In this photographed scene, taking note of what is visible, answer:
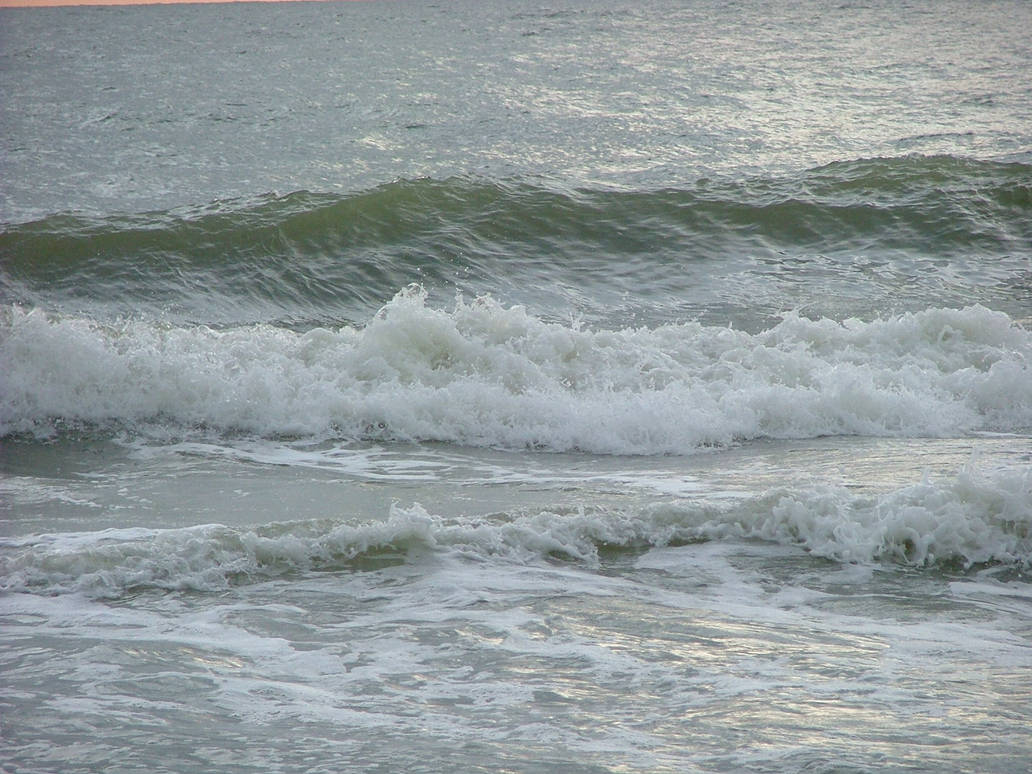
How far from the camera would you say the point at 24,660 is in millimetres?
3529

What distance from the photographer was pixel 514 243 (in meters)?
12.6

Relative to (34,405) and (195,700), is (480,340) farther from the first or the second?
(195,700)

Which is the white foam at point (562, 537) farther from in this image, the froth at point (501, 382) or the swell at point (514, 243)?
the swell at point (514, 243)

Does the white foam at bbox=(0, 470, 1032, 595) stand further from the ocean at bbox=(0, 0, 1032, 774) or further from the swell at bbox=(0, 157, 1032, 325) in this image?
the swell at bbox=(0, 157, 1032, 325)

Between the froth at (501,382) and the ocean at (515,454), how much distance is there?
0.03m

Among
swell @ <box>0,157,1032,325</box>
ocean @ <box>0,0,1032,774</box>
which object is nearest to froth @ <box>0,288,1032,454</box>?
ocean @ <box>0,0,1032,774</box>

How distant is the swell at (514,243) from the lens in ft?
35.3

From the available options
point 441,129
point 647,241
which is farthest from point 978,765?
point 441,129

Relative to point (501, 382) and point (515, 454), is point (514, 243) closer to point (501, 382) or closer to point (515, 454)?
point (501, 382)

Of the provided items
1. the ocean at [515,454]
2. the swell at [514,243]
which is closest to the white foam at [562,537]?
the ocean at [515,454]

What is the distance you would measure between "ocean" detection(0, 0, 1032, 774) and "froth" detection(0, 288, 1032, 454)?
0.10 ft

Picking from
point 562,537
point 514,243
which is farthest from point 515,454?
point 514,243

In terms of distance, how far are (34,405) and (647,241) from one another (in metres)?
7.93

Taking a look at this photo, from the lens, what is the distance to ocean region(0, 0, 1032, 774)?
3.20 m
